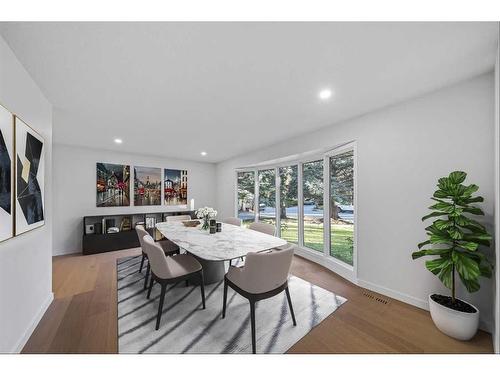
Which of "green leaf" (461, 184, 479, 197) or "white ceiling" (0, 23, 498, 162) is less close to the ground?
"white ceiling" (0, 23, 498, 162)

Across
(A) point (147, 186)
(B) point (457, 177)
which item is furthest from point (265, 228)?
(A) point (147, 186)

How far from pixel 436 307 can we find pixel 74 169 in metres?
6.17

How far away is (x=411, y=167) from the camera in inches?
83.9

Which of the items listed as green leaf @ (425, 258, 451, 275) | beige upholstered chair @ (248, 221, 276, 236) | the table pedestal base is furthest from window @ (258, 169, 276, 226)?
green leaf @ (425, 258, 451, 275)

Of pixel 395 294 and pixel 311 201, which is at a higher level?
pixel 311 201

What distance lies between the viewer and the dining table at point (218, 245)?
1.79 meters

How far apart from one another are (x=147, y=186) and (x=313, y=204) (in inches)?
161

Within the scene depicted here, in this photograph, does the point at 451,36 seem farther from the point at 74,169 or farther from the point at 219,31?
the point at 74,169

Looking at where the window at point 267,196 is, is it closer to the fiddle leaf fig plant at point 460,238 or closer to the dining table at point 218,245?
the dining table at point 218,245

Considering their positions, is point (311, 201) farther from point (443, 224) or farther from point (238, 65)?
point (238, 65)

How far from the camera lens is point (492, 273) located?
5.29 feet

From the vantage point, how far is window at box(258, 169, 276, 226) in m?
4.59

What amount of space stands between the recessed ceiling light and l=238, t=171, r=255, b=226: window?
3.21 m

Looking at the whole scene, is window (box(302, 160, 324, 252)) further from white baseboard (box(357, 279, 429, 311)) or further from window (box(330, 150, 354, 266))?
white baseboard (box(357, 279, 429, 311))
